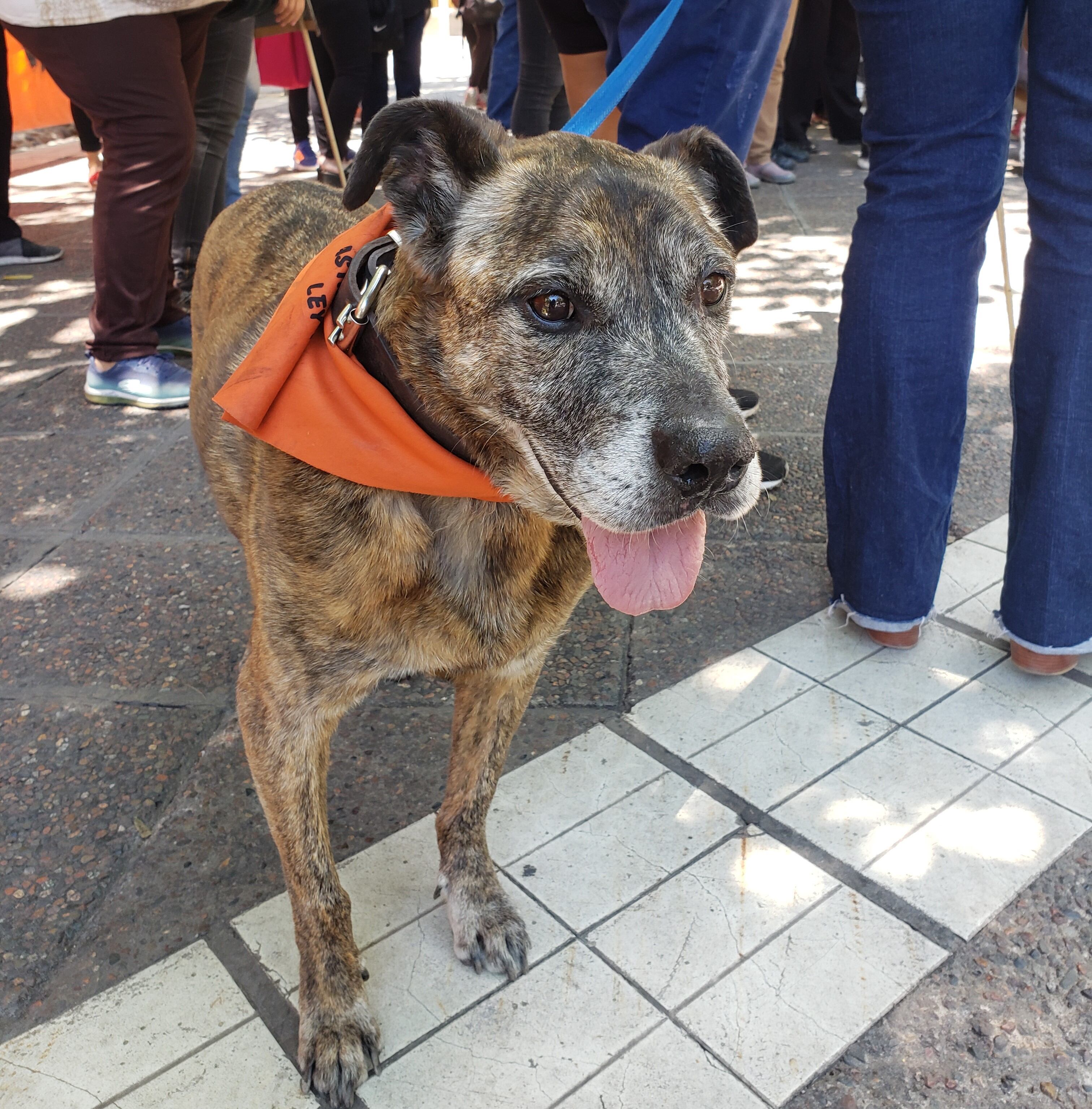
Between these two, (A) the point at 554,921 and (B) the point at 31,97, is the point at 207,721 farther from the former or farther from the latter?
(B) the point at 31,97

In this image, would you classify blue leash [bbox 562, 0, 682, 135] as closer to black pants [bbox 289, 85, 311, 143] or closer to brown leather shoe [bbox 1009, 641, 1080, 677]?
brown leather shoe [bbox 1009, 641, 1080, 677]

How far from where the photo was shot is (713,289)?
2.12 m

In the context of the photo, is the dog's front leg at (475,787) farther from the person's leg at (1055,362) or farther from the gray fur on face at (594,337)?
the person's leg at (1055,362)

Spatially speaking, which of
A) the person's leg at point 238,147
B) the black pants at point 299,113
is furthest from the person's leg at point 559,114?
the black pants at point 299,113

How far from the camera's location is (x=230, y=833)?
266cm

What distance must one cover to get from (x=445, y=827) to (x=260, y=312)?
1.43 metres

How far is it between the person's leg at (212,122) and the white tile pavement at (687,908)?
3.96 metres

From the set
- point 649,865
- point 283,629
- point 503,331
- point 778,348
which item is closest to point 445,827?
point 649,865

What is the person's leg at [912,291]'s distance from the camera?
9.25 ft

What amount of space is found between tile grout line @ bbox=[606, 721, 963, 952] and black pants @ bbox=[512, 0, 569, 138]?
4368mm

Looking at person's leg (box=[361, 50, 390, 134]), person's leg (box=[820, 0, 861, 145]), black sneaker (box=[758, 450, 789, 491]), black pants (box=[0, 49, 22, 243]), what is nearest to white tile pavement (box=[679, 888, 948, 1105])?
black sneaker (box=[758, 450, 789, 491])

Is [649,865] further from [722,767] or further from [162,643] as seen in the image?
[162,643]

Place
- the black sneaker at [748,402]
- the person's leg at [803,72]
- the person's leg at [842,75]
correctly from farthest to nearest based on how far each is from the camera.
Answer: the person's leg at [842,75]
the person's leg at [803,72]
the black sneaker at [748,402]

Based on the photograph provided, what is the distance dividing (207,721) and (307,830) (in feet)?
3.34
